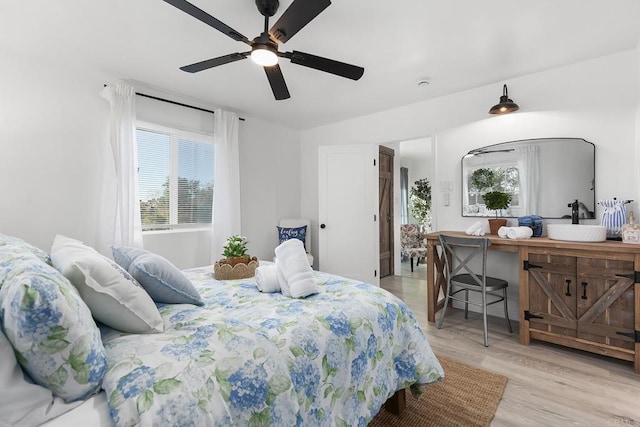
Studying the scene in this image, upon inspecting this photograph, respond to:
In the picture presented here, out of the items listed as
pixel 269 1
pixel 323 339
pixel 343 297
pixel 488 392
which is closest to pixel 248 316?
pixel 323 339

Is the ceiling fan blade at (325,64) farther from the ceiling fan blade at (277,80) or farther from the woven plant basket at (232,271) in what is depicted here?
the woven plant basket at (232,271)

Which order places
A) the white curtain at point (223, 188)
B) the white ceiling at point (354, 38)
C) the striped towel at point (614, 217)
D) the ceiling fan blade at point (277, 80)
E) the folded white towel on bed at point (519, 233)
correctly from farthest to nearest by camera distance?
the white curtain at point (223, 188) → the folded white towel on bed at point (519, 233) → the striped towel at point (614, 217) → the ceiling fan blade at point (277, 80) → the white ceiling at point (354, 38)

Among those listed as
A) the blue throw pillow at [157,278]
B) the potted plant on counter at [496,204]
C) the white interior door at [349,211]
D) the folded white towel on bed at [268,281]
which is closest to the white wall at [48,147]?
the blue throw pillow at [157,278]

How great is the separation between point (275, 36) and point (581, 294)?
2.82 metres

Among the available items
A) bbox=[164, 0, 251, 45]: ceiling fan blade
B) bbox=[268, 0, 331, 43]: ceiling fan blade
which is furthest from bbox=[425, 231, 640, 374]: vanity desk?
bbox=[164, 0, 251, 45]: ceiling fan blade

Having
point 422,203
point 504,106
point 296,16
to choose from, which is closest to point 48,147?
point 296,16

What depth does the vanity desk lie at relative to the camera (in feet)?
6.81

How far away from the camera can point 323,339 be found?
120cm

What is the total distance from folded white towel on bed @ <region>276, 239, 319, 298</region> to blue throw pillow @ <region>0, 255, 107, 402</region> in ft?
2.86

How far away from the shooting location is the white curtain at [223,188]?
3.64 m

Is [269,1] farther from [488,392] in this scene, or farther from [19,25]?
[488,392]

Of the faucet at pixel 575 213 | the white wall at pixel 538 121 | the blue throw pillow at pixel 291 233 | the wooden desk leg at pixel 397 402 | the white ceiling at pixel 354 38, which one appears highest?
the white ceiling at pixel 354 38

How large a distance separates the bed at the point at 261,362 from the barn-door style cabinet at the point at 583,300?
4.77ft

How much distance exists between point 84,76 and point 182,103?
898mm
